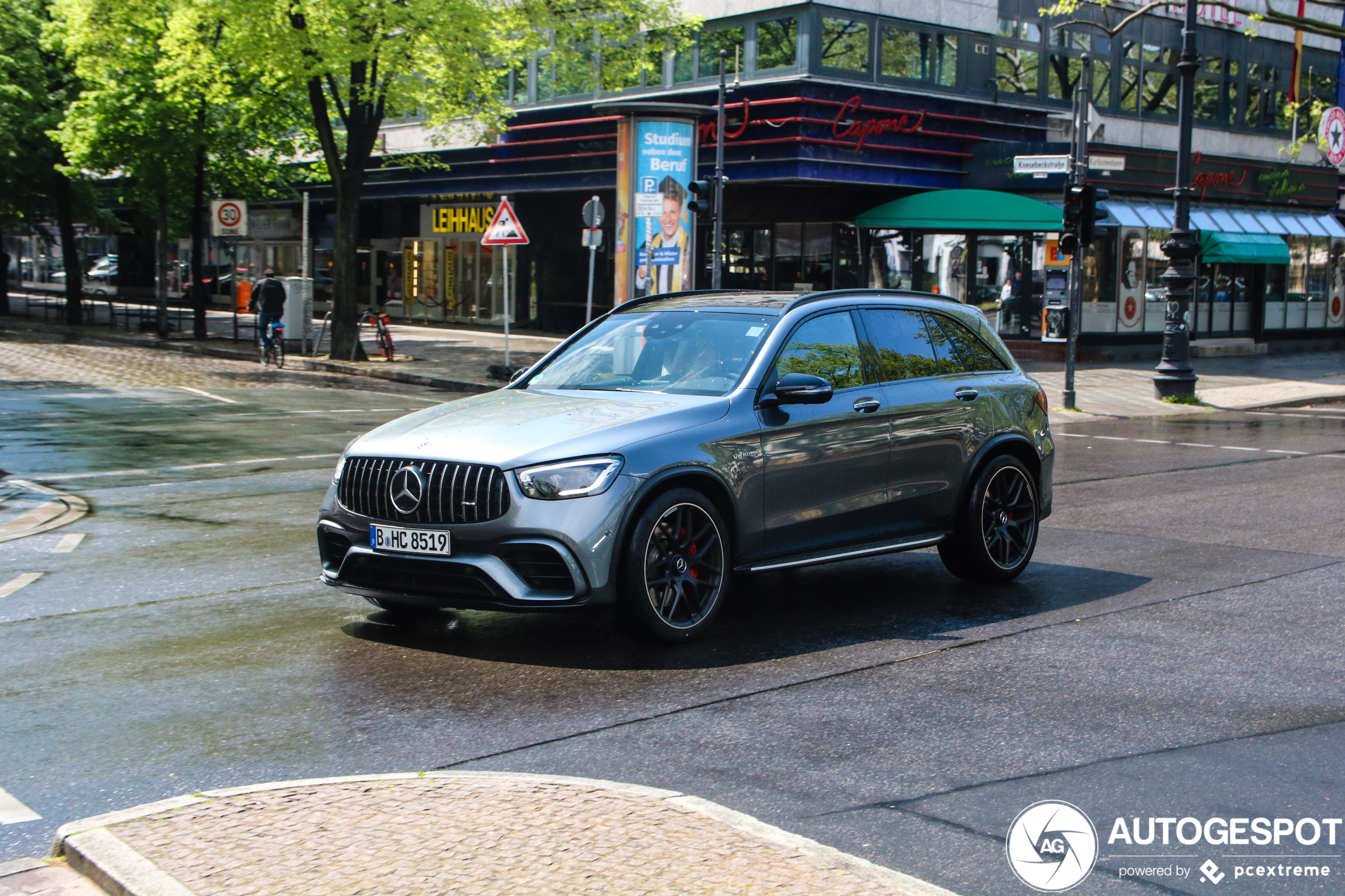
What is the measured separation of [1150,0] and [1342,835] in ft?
116

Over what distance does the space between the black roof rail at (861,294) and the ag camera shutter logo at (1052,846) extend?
11.8 ft

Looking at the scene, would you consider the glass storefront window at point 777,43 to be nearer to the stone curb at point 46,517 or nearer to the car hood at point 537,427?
the stone curb at point 46,517

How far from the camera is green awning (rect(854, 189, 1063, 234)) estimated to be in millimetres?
29734

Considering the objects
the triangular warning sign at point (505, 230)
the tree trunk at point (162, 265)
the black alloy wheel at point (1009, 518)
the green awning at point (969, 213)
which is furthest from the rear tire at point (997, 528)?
the tree trunk at point (162, 265)

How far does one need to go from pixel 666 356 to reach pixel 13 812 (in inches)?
157

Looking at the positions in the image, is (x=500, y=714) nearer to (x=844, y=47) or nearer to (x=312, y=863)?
(x=312, y=863)

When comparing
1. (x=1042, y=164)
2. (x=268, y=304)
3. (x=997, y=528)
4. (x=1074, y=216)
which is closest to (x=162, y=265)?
(x=268, y=304)

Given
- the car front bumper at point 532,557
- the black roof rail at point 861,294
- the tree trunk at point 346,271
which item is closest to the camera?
the car front bumper at point 532,557

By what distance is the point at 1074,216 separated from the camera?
20875mm

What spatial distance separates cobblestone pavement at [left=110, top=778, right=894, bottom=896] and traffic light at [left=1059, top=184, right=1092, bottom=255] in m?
18.0

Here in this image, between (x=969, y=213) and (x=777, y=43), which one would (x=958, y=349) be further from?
(x=777, y=43)

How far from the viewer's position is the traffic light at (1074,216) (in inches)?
819

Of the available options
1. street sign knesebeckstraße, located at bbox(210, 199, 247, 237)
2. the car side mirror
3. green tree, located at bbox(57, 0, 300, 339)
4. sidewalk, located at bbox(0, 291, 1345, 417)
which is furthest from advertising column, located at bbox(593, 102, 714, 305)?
the car side mirror

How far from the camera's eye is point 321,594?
310 inches
